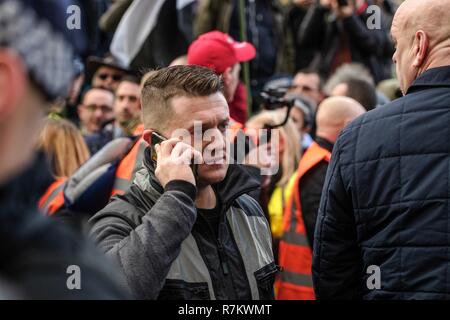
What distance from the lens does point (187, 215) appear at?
3057 millimetres

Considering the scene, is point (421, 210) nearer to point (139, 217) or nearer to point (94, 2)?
point (139, 217)

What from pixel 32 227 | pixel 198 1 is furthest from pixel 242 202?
pixel 198 1

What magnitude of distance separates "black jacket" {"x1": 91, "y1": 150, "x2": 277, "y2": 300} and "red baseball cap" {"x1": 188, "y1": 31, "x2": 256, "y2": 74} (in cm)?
227

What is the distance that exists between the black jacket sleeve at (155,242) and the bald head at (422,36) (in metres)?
1.09

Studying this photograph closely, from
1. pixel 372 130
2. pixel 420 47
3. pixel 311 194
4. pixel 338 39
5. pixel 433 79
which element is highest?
pixel 420 47

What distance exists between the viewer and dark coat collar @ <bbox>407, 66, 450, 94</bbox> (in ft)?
11.1

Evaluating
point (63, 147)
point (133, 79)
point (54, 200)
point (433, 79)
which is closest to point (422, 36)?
point (433, 79)

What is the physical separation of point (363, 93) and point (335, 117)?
1119mm

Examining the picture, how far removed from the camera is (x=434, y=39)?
3.51 metres

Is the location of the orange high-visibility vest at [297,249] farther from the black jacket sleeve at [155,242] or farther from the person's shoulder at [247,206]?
the black jacket sleeve at [155,242]

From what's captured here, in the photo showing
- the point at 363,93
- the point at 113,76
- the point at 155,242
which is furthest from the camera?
the point at 113,76

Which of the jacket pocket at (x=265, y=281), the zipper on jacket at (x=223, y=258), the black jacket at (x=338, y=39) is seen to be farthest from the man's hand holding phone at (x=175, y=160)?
the black jacket at (x=338, y=39)

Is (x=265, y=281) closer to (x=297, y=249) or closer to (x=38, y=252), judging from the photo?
(x=38, y=252)

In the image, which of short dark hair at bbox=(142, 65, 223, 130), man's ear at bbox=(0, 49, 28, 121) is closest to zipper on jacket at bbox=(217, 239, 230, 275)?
short dark hair at bbox=(142, 65, 223, 130)
